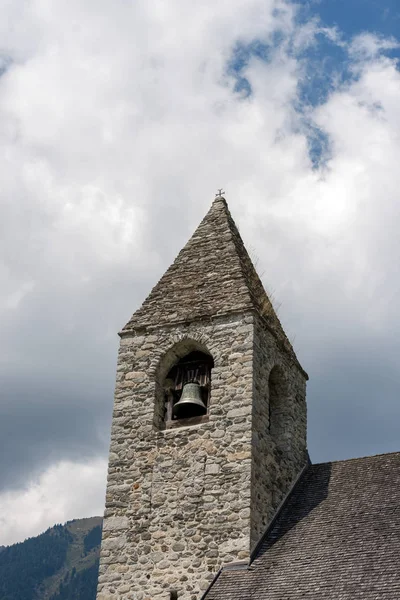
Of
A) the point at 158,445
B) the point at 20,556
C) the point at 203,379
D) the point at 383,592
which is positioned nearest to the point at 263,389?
the point at 203,379

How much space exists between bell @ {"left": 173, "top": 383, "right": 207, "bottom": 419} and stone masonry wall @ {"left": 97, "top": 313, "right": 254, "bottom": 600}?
40cm

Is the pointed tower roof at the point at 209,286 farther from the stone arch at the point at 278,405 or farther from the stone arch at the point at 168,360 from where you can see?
the stone arch at the point at 278,405

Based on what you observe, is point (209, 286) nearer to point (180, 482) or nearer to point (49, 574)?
point (180, 482)

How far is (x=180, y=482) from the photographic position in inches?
564

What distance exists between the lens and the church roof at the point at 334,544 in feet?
38.4

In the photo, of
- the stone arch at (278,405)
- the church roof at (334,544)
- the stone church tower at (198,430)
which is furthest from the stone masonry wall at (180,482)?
the stone arch at (278,405)

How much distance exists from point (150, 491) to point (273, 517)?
217 centimetres

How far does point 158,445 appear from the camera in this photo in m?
14.9

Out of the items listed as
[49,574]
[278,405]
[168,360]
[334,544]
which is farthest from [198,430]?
[49,574]

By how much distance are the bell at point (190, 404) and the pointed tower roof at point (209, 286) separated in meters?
1.40

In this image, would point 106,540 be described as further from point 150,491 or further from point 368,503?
point 368,503

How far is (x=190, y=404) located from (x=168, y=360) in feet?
4.05

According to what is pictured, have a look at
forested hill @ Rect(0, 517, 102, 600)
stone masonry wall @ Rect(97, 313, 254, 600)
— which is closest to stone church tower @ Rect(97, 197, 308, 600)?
stone masonry wall @ Rect(97, 313, 254, 600)

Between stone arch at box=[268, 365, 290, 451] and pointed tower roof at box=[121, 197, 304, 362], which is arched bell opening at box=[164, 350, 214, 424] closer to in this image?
pointed tower roof at box=[121, 197, 304, 362]
